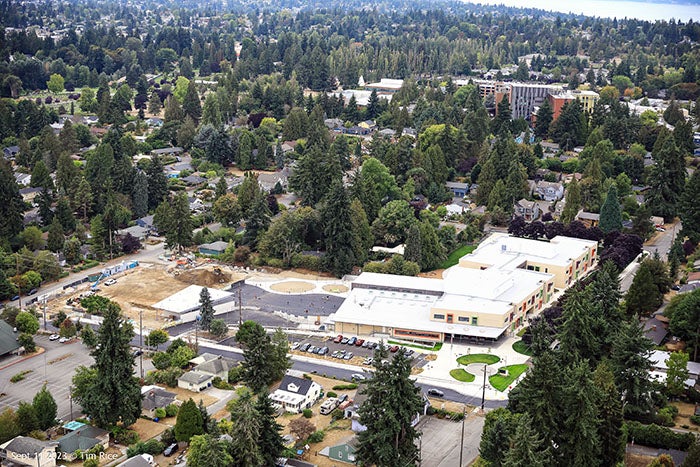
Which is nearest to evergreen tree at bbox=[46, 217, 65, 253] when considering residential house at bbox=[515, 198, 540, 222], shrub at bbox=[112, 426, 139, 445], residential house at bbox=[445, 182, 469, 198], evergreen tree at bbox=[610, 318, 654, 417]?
shrub at bbox=[112, 426, 139, 445]

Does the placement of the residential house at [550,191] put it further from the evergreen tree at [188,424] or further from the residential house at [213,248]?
the evergreen tree at [188,424]

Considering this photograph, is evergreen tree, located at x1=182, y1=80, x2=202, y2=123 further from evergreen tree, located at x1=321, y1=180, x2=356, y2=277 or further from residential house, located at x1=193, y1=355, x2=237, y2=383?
residential house, located at x1=193, y1=355, x2=237, y2=383

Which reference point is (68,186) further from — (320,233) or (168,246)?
(320,233)

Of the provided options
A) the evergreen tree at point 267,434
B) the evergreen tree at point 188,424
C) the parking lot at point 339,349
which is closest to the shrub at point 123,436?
the evergreen tree at point 188,424

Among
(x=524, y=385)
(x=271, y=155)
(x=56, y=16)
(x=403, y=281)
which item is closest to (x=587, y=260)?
(x=403, y=281)

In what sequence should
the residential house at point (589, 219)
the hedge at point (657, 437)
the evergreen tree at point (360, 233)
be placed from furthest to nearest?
the residential house at point (589, 219), the evergreen tree at point (360, 233), the hedge at point (657, 437)
